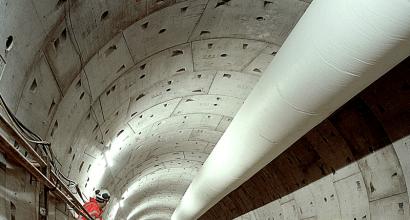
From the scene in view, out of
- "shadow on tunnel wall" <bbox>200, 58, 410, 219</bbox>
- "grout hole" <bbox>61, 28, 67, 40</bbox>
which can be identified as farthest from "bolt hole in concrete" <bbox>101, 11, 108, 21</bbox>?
"shadow on tunnel wall" <bbox>200, 58, 410, 219</bbox>

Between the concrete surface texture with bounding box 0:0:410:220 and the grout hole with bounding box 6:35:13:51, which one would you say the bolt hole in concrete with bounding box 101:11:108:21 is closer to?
the concrete surface texture with bounding box 0:0:410:220

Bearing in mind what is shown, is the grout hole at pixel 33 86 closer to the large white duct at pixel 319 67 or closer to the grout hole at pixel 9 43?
the grout hole at pixel 9 43

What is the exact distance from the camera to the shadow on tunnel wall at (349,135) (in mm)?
4742

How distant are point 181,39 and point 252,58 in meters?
1.49

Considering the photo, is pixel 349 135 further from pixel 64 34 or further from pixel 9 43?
pixel 9 43

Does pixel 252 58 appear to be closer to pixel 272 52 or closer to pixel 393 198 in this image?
pixel 272 52

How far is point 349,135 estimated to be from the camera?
18.5 ft

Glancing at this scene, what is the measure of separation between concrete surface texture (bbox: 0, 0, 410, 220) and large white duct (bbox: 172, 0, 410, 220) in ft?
4.62

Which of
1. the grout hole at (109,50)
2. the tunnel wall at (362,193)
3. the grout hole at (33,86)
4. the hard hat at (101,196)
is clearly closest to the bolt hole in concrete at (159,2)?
the grout hole at (109,50)

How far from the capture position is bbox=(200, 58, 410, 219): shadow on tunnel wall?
4.74m

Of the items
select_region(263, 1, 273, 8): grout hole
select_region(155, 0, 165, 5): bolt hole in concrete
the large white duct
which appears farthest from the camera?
select_region(263, 1, 273, 8): grout hole

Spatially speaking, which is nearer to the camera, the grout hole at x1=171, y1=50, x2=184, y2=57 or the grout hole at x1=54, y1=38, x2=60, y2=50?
the grout hole at x1=54, y1=38, x2=60, y2=50

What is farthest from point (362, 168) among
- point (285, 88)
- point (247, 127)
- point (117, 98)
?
point (117, 98)

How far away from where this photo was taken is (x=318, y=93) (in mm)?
3562
